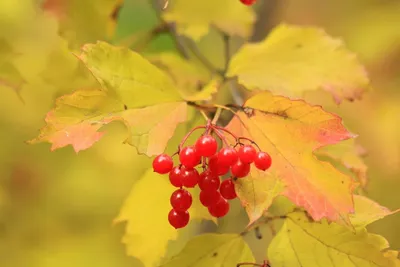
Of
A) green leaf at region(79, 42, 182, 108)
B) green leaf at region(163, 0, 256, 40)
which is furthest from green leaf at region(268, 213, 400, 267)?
green leaf at region(163, 0, 256, 40)

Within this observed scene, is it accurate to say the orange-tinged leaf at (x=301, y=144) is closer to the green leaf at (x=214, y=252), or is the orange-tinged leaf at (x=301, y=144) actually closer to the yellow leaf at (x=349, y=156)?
the green leaf at (x=214, y=252)

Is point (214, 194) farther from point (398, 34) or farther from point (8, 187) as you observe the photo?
point (398, 34)

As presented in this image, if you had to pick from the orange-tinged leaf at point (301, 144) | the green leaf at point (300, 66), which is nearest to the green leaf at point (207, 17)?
the green leaf at point (300, 66)

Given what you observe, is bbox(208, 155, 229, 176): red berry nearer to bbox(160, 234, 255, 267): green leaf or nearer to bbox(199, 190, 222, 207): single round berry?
bbox(199, 190, 222, 207): single round berry

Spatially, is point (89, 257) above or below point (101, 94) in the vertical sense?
above

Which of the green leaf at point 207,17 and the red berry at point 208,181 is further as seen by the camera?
the green leaf at point 207,17

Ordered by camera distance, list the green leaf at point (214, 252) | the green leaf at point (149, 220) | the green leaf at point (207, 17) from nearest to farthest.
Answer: the green leaf at point (214, 252) → the green leaf at point (149, 220) → the green leaf at point (207, 17)

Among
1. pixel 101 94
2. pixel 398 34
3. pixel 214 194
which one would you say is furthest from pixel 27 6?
pixel 398 34
